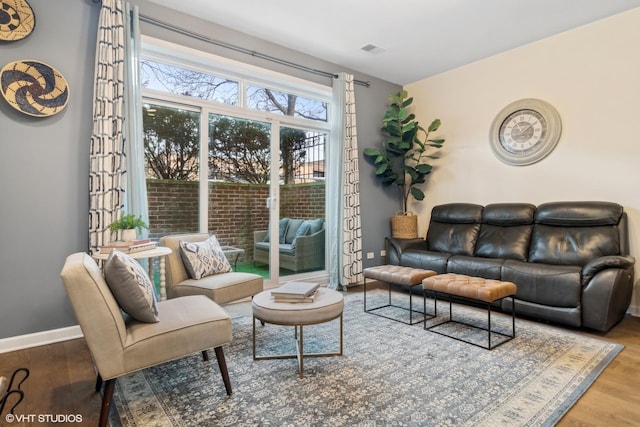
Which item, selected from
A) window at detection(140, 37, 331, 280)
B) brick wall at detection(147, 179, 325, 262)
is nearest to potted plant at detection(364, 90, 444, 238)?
window at detection(140, 37, 331, 280)

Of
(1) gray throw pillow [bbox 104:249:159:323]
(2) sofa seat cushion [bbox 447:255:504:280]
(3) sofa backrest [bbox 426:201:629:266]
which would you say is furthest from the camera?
(2) sofa seat cushion [bbox 447:255:504:280]

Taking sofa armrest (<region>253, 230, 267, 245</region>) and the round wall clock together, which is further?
sofa armrest (<region>253, 230, 267, 245</region>)

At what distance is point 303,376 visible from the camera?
2.00m

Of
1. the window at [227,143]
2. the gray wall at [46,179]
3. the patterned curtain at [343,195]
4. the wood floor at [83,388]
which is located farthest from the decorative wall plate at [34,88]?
the patterned curtain at [343,195]

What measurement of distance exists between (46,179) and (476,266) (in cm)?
373

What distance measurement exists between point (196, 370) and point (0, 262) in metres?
1.62

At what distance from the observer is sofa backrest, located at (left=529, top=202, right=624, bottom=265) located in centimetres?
304

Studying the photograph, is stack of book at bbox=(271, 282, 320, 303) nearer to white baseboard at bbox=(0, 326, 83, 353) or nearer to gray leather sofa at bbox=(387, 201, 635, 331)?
white baseboard at bbox=(0, 326, 83, 353)

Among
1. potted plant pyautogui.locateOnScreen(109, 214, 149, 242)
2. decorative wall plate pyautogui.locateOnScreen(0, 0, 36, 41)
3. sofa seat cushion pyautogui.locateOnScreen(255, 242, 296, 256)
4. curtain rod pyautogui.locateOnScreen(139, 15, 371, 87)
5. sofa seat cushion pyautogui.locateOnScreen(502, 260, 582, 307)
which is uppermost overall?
curtain rod pyautogui.locateOnScreen(139, 15, 371, 87)

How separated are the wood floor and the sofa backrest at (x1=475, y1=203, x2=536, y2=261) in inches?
47.0

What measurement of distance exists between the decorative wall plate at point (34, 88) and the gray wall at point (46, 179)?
63 mm

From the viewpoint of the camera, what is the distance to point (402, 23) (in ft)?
10.8

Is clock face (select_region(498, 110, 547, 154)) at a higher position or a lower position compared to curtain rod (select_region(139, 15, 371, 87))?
lower

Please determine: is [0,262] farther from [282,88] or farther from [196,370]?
[282,88]
